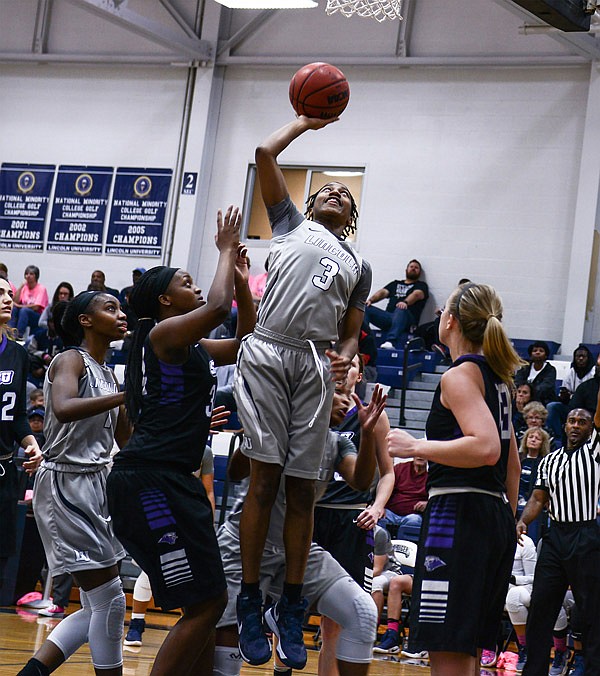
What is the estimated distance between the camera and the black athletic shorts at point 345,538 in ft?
16.9

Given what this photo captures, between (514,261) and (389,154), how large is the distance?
104 inches

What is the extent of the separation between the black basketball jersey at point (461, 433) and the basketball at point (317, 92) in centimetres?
121

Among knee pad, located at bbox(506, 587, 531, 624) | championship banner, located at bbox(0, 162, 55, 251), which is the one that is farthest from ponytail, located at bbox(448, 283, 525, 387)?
championship banner, located at bbox(0, 162, 55, 251)

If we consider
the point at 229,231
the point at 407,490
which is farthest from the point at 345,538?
the point at 407,490

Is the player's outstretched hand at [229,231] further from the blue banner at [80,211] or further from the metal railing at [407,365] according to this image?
the blue banner at [80,211]

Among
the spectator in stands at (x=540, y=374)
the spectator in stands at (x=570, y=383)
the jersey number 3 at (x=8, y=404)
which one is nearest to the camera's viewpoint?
the jersey number 3 at (x=8, y=404)

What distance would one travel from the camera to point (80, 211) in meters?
17.6

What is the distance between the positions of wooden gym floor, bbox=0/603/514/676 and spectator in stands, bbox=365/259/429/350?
21.0 feet

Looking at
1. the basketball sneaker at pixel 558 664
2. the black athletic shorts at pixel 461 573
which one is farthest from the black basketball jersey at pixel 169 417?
the basketball sneaker at pixel 558 664

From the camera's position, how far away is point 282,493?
14.4 feet

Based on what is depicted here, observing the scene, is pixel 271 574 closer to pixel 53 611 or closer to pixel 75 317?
pixel 75 317

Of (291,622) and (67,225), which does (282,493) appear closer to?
(291,622)

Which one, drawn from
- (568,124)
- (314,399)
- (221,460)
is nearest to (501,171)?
(568,124)

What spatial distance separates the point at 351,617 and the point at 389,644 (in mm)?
4485
